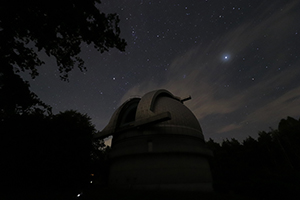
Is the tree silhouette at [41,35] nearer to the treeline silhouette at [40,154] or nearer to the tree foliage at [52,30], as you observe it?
the tree foliage at [52,30]

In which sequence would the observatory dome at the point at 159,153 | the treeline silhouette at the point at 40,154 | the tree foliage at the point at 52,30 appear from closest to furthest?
the tree foliage at the point at 52,30 → the observatory dome at the point at 159,153 → the treeline silhouette at the point at 40,154

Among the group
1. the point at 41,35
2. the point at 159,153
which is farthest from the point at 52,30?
the point at 159,153

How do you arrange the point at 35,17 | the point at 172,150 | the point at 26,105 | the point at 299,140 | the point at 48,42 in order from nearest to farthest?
1. the point at 35,17
2. the point at 48,42
3. the point at 26,105
4. the point at 172,150
5. the point at 299,140

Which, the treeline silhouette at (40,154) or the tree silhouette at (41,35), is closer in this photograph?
the tree silhouette at (41,35)

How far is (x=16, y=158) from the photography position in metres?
13.4

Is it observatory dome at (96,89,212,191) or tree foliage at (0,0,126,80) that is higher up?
tree foliage at (0,0,126,80)

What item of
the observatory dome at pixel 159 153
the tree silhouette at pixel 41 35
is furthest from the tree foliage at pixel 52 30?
the observatory dome at pixel 159 153

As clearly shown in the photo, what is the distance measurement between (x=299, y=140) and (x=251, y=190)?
139ft

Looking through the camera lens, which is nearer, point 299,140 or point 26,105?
point 26,105

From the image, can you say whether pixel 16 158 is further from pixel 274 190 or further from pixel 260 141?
pixel 260 141

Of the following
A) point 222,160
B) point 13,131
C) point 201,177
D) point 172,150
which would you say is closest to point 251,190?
point 201,177

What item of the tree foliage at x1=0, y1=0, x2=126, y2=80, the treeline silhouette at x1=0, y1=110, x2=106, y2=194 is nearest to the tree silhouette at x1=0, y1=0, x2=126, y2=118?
the tree foliage at x1=0, y1=0, x2=126, y2=80

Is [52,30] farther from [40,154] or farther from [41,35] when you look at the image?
[40,154]

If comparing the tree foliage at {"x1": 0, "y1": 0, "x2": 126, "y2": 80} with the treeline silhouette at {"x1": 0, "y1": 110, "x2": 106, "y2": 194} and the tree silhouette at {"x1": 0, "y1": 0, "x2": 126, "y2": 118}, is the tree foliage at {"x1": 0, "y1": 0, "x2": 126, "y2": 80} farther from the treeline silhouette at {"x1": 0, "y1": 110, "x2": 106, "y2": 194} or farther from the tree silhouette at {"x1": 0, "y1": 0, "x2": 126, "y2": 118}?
the treeline silhouette at {"x1": 0, "y1": 110, "x2": 106, "y2": 194}
